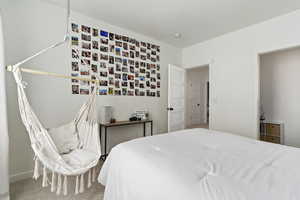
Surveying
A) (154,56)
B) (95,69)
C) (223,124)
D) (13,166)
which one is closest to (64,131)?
(13,166)

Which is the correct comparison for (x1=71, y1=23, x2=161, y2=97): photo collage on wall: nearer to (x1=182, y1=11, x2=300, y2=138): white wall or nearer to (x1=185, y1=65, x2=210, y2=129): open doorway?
(x1=182, y1=11, x2=300, y2=138): white wall

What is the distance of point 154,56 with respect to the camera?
3.62 m

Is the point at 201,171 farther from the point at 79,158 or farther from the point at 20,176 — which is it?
the point at 20,176

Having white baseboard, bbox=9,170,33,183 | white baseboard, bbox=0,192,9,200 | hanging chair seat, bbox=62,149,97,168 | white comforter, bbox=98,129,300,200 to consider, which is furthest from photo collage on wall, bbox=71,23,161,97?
white comforter, bbox=98,129,300,200

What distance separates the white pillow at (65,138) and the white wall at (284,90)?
4344 millimetres

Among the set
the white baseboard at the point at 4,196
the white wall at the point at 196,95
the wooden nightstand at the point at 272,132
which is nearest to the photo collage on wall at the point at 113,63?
the white baseboard at the point at 4,196

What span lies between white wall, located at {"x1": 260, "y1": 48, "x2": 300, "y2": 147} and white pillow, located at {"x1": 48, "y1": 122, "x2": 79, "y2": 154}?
4.34 metres

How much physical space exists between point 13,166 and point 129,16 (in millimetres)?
2871

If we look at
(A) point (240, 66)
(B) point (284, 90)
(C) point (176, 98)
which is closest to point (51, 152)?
(C) point (176, 98)

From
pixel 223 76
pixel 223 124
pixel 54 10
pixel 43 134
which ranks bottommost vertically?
pixel 223 124

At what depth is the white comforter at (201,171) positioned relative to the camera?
765 millimetres

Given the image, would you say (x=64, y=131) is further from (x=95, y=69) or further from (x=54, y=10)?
(x=54, y=10)

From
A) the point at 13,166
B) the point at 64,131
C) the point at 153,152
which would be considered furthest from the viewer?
the point at 13,166

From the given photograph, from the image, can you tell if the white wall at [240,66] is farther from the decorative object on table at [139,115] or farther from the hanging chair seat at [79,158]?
the hanging chair seat at [79,158]
